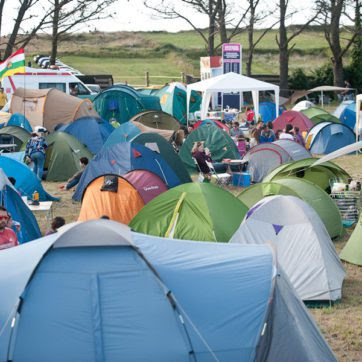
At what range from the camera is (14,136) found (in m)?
21.0

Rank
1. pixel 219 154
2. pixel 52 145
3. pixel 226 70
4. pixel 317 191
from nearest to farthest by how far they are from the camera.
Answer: pixel 317 191, pixel 52 145, pixel 219 154, pixel 226 70

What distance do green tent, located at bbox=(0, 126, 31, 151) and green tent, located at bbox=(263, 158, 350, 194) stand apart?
765 cm

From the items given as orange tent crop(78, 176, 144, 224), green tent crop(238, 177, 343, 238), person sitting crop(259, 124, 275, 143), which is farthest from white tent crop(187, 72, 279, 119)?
orange tent crop(78, 176, 144, 224)

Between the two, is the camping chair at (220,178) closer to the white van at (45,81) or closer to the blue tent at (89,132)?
the blue tent at (89,132)

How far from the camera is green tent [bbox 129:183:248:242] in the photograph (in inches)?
437

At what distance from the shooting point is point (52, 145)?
Result: 19031 millimetres

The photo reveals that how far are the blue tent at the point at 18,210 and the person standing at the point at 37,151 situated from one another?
531cm

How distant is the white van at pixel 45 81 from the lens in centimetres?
2933

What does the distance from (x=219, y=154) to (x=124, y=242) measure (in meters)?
13.4

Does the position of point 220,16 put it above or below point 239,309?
above

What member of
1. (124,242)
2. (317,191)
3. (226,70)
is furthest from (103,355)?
(226,70)

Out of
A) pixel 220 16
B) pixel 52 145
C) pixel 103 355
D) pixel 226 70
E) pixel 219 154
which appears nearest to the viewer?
pixel 103 355

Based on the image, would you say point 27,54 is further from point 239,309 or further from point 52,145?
point 239,309

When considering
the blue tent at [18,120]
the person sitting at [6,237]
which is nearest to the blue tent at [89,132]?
the blue tent at [18,120]
